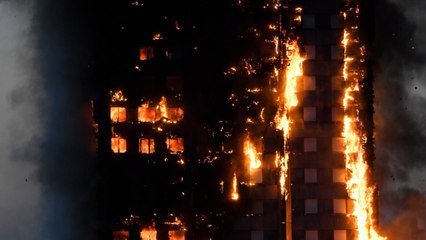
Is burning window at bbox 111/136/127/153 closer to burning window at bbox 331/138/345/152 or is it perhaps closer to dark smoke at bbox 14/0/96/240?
Answer: dark smoke at bbox 14/0/96/240

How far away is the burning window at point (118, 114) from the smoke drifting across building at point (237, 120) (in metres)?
0.11

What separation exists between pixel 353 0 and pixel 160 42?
9.50 metres

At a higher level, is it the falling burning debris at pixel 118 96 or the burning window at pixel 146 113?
the falling burning debris at pixel 118 96

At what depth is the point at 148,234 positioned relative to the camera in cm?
2623

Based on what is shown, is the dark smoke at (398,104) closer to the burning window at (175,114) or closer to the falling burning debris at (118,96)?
the burning window at (175,114)

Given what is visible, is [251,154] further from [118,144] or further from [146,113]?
[118,144]

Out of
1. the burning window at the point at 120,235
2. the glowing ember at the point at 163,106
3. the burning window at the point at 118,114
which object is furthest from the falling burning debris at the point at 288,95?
the burning window at the point at 120,235

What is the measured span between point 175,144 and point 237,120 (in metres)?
3.24

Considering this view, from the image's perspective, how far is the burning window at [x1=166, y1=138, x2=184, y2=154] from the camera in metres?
26.4

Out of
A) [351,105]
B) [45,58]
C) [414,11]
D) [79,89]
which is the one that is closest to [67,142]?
[79,89]

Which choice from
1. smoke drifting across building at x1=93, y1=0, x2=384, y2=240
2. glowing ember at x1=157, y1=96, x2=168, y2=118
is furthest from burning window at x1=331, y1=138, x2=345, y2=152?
glowing ember at x1=157, y1=96, x2=168, y2=118

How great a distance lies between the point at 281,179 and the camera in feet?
85.9

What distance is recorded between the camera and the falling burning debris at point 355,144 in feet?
85.3

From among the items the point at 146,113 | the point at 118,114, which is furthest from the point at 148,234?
the point at 118,114
